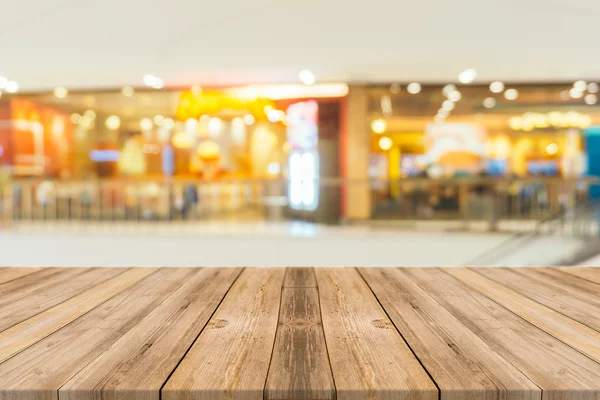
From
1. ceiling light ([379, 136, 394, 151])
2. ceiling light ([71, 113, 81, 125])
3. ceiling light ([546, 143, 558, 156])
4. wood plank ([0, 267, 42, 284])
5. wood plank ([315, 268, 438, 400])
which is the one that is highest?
ceiling light ([71, 113, 81, 125])

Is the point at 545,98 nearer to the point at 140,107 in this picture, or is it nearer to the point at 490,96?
the point at 490,96

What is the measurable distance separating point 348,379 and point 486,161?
932 centimetres

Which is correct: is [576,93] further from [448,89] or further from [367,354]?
[367,354]

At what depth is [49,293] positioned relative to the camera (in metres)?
1.78

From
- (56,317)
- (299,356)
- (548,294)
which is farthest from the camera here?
(548,294)

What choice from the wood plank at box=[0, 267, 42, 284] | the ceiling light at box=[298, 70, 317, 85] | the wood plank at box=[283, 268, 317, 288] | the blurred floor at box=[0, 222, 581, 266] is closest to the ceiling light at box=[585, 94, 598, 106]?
the blurred floor at box=[0, 222, 581, 266]

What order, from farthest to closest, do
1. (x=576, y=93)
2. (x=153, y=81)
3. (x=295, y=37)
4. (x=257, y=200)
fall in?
1. (x=576, y=93)
2. (x=153, y=81)
3. (x=257, y=200)
4. (x=295, y=37)

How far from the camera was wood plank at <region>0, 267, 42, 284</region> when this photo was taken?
207 centimetres

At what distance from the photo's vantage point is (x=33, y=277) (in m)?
2.08

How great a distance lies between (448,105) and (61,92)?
742 cm

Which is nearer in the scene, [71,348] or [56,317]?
[71,348]

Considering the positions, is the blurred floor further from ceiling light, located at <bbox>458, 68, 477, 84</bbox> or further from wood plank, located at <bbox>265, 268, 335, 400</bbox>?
wood plank, located at <bbox>265, 268, 335, 400</bbox>

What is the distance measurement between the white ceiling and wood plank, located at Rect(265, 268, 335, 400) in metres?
4.41

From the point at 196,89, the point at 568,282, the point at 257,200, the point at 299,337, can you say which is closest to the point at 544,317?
the point at 568,282
